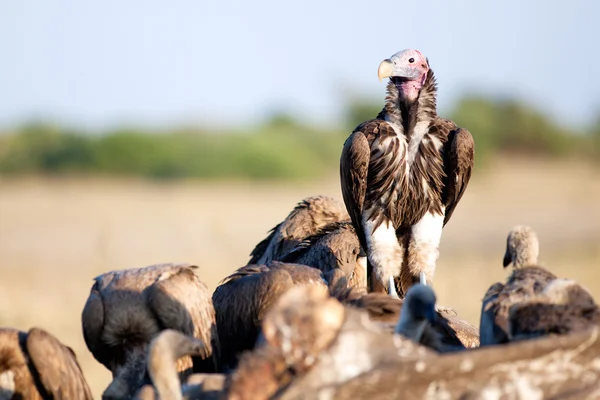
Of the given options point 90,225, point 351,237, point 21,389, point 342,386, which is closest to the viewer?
point 342,386

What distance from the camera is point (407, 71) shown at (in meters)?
7.82

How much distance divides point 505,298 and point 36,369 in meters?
2.02

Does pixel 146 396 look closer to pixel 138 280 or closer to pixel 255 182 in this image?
pixel 138 280

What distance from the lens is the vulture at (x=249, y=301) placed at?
5.64 metres

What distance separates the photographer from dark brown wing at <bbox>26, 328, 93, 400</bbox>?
491cm

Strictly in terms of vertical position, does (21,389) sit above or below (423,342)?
below

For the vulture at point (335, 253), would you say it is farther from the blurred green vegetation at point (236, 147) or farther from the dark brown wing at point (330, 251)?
the blurred green vegetation at point (236, 147)

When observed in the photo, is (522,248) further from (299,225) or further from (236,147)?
(236,147)

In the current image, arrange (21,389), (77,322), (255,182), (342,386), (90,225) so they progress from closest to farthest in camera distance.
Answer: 1. (342,386)
2. (21,389)
3. (77,322)
4. (90,225)
5. (255,182)

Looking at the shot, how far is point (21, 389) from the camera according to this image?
4.96 m

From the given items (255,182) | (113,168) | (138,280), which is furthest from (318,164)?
(138,280)

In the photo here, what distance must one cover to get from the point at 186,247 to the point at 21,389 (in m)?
17.3

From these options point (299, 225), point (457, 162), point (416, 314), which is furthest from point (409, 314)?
point (299, 225)

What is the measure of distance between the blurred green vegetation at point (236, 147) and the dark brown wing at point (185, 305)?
3038 centimetres
